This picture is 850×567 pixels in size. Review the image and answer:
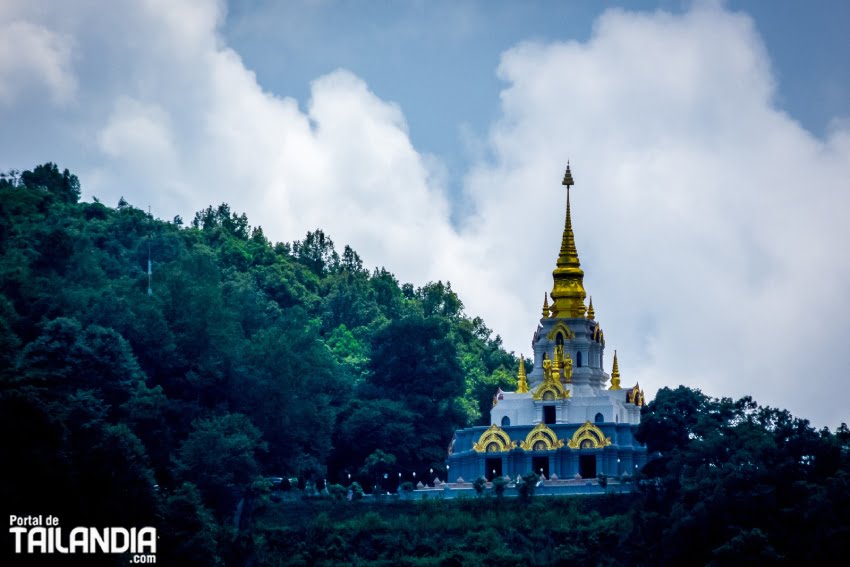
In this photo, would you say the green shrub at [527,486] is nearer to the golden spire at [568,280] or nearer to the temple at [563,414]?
the temple at [563,414]

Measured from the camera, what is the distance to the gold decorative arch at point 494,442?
93.0m

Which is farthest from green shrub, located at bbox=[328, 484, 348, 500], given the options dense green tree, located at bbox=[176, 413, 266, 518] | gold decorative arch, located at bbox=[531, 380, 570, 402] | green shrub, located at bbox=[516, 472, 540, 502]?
gold decorative arch, located at bbox=[531, 380, 570, 402]

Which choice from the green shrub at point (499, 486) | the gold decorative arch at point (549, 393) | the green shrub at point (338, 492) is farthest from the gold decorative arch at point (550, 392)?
the green shrub at point (338, 492)

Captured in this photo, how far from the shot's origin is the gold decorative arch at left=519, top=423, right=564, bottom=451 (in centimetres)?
9219

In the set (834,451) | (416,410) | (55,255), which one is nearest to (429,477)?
(416,410)

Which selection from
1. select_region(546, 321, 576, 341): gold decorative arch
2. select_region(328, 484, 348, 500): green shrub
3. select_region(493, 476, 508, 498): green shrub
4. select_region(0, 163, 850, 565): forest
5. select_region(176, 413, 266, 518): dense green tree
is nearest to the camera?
select_region(0, 163, 850, 565): forest

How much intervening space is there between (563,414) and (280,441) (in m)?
11.3

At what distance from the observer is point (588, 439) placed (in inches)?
3610

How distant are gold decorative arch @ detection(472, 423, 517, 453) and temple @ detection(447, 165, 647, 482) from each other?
0.04m

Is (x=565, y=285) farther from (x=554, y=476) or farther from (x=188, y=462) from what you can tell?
(x=188, y=462)

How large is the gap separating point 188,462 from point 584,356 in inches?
782

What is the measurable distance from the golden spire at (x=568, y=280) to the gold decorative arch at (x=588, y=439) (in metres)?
7.32

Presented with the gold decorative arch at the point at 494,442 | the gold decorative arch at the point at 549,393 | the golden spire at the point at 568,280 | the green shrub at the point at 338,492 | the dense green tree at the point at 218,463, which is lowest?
the green shrub at the point at 338,492

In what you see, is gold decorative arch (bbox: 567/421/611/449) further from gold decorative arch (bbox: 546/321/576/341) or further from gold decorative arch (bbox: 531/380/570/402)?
gold decorative arch (bbox: 546/321/576/341)
